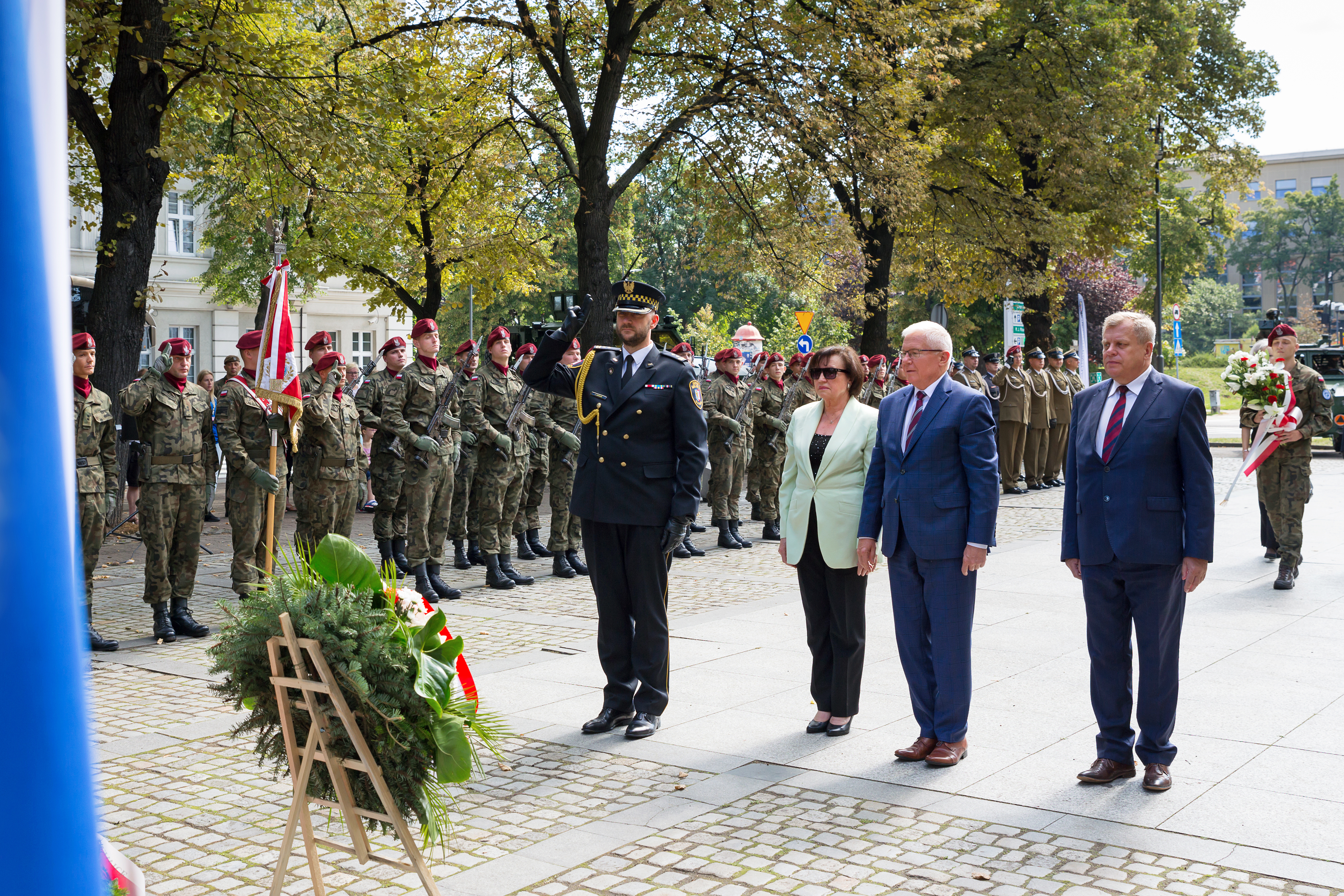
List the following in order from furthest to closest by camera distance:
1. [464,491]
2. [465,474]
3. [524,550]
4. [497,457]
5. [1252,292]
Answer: [1252,292]
[524,550]
[464,491]
[465,474]
[497,457]

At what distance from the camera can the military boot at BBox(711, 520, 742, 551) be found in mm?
14102

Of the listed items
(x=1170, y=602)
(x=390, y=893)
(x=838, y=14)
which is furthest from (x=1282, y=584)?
(x=838, y=14)

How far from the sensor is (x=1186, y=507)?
17.2ft

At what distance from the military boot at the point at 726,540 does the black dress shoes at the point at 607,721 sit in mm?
7703

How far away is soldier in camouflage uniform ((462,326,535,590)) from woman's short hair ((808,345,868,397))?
222 inches

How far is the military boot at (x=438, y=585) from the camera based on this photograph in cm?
1070

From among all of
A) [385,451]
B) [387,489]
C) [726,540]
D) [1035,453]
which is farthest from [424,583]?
[1035,453]

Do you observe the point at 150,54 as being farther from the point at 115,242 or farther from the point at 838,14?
the point at 838,14

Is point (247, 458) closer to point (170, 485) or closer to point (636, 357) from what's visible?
point (170, 485)

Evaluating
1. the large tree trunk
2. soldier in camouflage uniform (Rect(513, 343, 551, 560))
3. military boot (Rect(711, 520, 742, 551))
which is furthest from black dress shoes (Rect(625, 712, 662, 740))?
the large tree trunk

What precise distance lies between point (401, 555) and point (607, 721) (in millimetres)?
5665

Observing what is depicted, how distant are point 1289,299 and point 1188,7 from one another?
95.8 m

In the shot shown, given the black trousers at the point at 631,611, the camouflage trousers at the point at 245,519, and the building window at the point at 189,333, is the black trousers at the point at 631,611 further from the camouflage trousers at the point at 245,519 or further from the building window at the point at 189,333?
the building window at the point at 189,333

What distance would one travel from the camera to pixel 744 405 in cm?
1512
